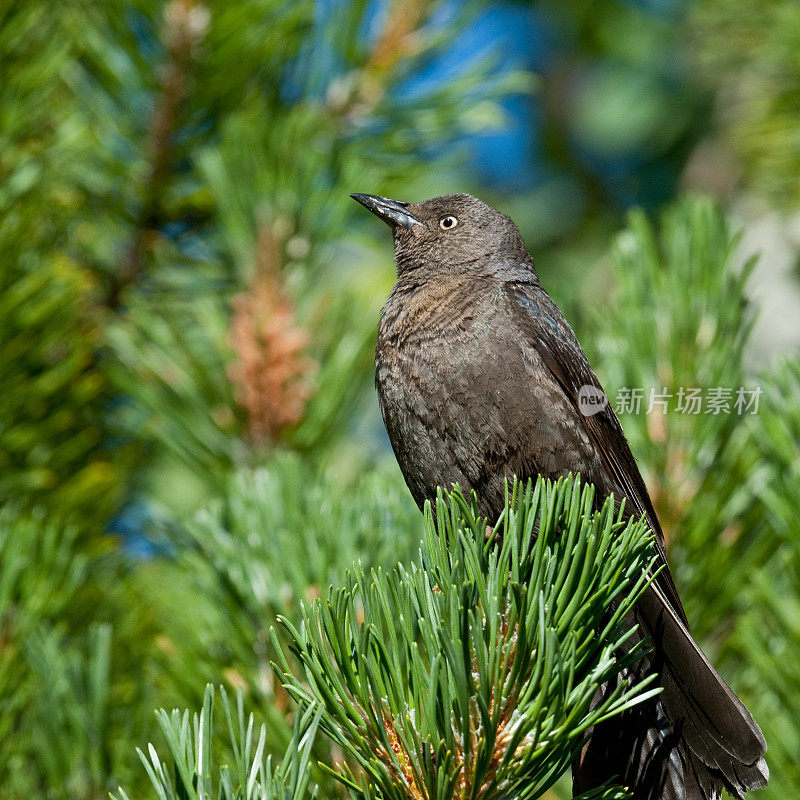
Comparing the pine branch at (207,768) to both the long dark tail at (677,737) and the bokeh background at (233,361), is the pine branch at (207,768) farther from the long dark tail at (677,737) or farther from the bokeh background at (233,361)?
the long dark tail at (677,737)

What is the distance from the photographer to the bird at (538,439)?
1.95 m

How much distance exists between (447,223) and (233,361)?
1.13 metres

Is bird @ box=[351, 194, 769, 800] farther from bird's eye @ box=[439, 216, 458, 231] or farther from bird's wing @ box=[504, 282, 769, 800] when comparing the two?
bird's eye @ box=[439, 216, 458, 231]

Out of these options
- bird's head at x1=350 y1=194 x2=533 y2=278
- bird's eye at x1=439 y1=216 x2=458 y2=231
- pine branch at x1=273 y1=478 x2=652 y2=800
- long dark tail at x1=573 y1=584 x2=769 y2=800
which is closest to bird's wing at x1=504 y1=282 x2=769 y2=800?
long dark tail at x1=573 y1=584 x2=769 y2=800

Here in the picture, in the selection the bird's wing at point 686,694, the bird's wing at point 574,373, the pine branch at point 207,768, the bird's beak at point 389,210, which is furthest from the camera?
the bird's beak at point 389,210

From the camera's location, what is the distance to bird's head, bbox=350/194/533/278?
10.4 feet


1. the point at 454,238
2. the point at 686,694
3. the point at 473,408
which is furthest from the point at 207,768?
the point at 454,238

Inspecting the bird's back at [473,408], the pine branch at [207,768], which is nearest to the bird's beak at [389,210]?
the bird's back at [473,408]

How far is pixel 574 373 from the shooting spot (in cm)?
263

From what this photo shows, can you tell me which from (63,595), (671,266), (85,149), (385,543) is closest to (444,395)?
(385,543)

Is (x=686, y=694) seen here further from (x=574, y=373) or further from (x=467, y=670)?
(x=574, y=373)

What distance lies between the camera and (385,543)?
6.95 feet

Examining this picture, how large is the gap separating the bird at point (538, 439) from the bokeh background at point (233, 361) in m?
0.11

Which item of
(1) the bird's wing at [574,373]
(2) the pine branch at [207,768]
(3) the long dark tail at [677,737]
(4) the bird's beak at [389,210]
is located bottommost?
(3) the long dark tail at [677,737]
